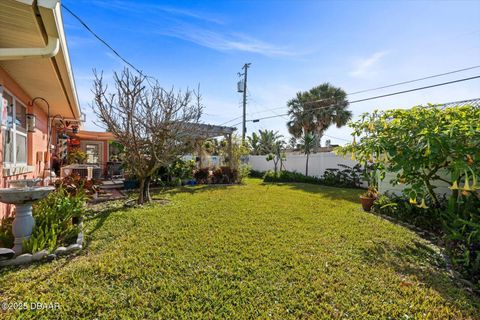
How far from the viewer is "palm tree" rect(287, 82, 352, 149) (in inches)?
718

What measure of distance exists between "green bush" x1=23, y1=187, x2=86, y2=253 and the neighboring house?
2.17 feet

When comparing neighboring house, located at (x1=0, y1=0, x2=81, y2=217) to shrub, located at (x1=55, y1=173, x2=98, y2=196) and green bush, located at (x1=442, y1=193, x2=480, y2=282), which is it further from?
green bush, located at (x1=442, y1=193, x2=480, y2=282)

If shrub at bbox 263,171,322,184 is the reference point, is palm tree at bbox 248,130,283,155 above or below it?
above

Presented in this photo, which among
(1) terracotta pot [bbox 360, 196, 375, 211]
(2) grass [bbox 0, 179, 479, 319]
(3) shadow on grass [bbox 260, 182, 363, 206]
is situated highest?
(1) terracotta pot [bbox 360, 196, 375, 211]

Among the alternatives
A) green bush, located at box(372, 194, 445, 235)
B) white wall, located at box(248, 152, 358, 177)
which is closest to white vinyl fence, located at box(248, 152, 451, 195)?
white wall, located at box(248, 152, 358, 177)

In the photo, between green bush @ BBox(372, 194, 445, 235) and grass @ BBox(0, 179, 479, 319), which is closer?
grass @ BBox(0, 179, 479, 319)

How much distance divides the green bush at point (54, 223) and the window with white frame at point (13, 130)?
1008mm

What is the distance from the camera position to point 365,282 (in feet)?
9.76

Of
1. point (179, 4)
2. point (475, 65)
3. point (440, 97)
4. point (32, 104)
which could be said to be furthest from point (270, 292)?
point (440, 97)

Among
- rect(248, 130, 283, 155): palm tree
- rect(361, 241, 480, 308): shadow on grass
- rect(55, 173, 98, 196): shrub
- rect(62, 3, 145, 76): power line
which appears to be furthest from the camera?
rect(248, 130, 283, 155): palm tree

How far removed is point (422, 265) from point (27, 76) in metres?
7.94

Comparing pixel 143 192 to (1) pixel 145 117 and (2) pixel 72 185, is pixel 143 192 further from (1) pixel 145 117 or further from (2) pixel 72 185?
(1) pixel 145 117

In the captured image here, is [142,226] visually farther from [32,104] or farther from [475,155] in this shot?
[475,155]

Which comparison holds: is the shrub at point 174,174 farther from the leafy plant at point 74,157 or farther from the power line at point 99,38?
the power line at point 99,38
